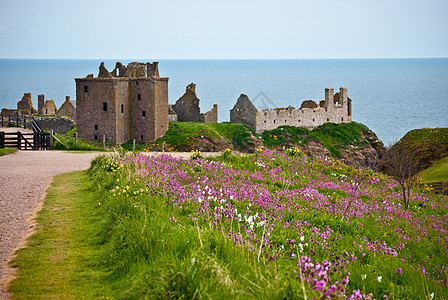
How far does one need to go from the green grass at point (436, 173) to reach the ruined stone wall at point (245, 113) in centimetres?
3435

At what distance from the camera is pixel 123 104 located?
5969 cm

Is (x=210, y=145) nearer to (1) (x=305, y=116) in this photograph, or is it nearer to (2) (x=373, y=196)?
(1) (x=305, y=116)

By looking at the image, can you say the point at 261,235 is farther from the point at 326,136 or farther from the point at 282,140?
the point at 326,136

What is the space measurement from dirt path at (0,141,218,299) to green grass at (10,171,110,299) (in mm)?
244

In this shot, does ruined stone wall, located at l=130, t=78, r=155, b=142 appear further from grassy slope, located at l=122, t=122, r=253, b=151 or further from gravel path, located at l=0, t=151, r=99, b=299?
gravel path, located at l=0, t=151, r=99, b=299

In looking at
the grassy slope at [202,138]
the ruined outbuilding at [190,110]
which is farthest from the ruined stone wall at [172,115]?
the grassy slope at [202,138]

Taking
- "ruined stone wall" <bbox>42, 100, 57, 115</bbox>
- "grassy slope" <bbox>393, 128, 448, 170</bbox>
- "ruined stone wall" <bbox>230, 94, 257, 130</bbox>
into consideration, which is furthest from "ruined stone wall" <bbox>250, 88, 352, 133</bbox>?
"ruined stone wall" <bbox>42, 100, 57, 115</bbox>

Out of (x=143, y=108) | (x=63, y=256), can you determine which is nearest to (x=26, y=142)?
(x=63, y=256)

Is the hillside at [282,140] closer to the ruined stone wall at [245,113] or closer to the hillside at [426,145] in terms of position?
the ruined stone wall at [245,113]

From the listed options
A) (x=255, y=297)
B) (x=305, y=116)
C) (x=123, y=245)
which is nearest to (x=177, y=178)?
(x=123, y=245)

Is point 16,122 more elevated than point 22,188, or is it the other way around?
point 16,122

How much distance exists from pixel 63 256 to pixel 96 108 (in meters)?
49.7

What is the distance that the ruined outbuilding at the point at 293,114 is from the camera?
64.8 metres

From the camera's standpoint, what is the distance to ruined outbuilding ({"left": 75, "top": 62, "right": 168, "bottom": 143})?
58188mm
